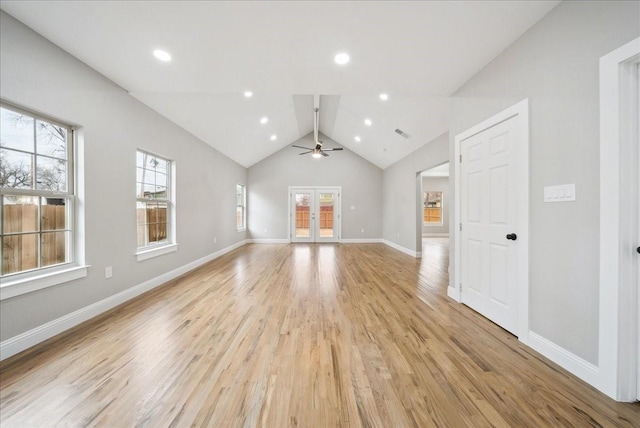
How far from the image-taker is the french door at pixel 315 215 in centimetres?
872

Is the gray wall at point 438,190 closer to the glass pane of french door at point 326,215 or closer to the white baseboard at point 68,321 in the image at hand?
the glass pane of french door at point 326,215

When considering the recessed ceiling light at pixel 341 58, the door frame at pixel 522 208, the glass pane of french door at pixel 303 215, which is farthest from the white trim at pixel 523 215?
the glass pane of french door at pixel 303 215

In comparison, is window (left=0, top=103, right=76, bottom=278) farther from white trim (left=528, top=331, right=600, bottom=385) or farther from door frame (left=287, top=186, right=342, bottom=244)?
door frame (left=287, top=186, right=342, bottom=244)

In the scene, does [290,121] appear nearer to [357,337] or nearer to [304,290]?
[304,290]

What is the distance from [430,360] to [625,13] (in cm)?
250

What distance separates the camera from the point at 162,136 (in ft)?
12.9

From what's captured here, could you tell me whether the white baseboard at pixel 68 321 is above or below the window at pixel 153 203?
below

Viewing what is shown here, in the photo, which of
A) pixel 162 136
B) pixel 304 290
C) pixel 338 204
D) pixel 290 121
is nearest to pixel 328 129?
pixel 290 121

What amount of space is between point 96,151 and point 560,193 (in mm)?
4319

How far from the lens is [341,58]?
2.55 meters

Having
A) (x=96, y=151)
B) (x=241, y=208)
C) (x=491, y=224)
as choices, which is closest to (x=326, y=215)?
(x=241, y=208)

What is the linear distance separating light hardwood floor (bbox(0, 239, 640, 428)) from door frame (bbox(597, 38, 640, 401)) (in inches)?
6.9

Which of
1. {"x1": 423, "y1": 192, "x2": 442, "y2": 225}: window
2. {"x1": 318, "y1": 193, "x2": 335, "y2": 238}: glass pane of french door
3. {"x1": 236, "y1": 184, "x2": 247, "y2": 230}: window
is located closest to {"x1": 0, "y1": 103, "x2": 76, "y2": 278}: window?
{"x1": 236, "y1": 184, "x2": 247, "y2": 230}: window

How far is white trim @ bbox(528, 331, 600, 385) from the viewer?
161cm
